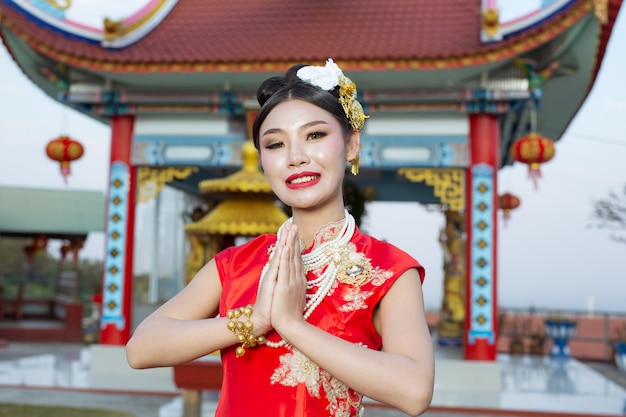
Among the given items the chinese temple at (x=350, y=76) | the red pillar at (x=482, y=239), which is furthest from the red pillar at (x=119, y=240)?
the red pillar at (x=482, y=239)

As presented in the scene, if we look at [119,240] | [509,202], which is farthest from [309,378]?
[509,202]

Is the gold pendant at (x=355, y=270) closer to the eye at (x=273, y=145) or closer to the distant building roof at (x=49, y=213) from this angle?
the eye at (x=273, y=145)

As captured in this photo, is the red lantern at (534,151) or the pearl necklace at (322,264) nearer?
the pearl necklace at (322,264)

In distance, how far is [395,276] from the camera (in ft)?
4.64

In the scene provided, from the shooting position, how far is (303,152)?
148 centimetres

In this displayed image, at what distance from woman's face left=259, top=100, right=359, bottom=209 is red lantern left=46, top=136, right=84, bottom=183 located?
6.42 m

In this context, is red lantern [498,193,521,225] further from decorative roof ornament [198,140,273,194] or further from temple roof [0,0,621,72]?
decorative roof ornament [198,140,273,194]

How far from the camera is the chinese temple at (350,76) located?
665 cm

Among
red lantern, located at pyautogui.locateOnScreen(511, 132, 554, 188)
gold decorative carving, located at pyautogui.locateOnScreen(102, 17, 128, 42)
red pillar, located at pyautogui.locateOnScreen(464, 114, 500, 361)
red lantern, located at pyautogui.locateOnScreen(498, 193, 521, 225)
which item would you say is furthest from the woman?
red lantern, located at pyautogui.locateOnScreen(498, 193, 521, 225)

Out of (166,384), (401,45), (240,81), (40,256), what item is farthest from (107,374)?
(40,256)

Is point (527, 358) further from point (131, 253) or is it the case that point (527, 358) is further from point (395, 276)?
point (395, 276)

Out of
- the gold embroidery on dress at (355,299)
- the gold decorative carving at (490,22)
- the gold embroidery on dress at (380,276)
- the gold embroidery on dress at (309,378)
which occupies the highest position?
the gold decorative carving at (490,22)

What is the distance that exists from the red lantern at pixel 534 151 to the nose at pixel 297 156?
5.51 m

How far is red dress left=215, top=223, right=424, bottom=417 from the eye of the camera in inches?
54.3
